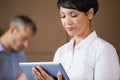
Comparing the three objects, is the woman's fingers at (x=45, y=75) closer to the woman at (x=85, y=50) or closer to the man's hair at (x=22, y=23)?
the woman at (x=85, y=50)

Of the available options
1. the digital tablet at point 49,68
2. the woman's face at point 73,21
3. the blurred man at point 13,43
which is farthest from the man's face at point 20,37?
the woman's face at point 73,21

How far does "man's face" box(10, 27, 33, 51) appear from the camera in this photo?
371 mm

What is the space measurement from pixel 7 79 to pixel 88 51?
0.34 m

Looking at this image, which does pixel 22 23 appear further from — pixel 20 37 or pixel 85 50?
pixel 85 50

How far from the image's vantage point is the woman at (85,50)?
0.64 metres

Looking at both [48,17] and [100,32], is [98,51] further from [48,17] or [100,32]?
[100,32]

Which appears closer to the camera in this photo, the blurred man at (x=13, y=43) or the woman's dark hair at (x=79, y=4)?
the blurred man at (x=13, y=43)

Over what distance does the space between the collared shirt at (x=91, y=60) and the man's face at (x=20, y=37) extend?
1.00ft

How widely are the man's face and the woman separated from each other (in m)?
0.23

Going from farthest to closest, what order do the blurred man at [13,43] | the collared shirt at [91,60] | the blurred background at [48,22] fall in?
the collared shirt at [91,60]
the blurred background at [48,22]
the blurred man at [13,43]

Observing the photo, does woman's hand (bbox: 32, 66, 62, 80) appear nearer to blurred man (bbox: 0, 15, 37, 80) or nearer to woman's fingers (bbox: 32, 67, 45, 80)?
woman's fingers (bbox: 32, 67, 45, 80)

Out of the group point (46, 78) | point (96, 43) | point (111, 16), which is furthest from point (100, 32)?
point (46, 78)

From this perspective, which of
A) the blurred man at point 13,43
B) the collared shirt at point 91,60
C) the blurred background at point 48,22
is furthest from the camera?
the collared shirt at point 91,60

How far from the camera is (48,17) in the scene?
686 millimetres
